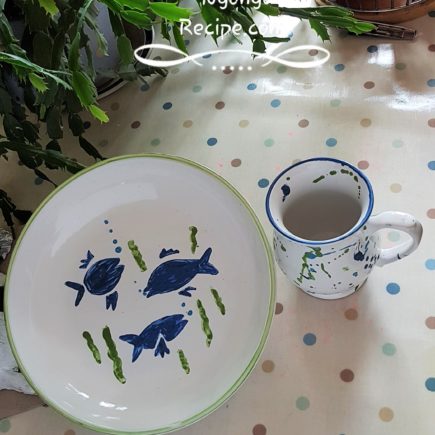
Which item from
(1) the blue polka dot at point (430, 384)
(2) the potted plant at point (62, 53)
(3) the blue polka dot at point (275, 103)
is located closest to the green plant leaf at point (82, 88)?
(2) the potted plant at point (62, 53)

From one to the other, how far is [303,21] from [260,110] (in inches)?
6.1

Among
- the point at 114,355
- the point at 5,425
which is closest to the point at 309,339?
the point at 114,355

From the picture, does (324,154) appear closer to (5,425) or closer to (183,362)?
Answer: (183,362)

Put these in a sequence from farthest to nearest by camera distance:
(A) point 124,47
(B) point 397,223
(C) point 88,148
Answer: (C) point 88,148 < (A) point 124,47 < (B) point 397,223

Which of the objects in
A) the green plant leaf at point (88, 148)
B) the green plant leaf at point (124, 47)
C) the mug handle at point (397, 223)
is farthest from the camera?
the green plant leaf at point (88, 148)

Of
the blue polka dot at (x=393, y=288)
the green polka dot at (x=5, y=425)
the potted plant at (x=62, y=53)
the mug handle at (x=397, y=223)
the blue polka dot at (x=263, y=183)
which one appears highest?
the potted plant at (x=62, y=53)

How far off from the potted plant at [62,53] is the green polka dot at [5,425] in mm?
223

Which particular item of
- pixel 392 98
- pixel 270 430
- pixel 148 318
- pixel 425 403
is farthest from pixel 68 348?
pixel 392 98

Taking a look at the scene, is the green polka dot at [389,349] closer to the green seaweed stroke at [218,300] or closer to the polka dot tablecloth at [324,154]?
the polka dot tablecloth at [324,154]

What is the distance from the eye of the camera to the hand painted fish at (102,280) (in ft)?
2.02

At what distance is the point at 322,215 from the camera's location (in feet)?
1.93

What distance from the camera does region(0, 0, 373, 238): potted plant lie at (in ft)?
1.88

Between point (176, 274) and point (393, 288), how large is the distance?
0.67 ft

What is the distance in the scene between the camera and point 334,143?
708 millimetres
